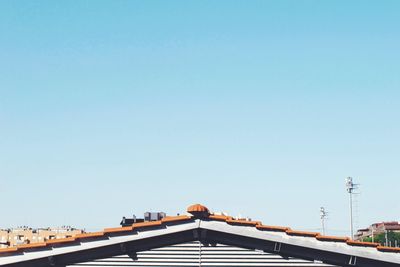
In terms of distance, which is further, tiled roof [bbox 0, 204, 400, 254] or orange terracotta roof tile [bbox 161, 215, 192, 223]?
orange terracotta roof tile [bbox 161, 215, 192, 223]

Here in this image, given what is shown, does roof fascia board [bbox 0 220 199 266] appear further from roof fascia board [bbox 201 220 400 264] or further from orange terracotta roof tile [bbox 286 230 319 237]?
orange terracotta roof tile [bbox 286 230 319 237]

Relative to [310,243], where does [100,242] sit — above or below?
above

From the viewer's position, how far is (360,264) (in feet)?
45.4

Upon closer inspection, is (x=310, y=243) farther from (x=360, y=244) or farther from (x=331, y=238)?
(x=360, y=244)

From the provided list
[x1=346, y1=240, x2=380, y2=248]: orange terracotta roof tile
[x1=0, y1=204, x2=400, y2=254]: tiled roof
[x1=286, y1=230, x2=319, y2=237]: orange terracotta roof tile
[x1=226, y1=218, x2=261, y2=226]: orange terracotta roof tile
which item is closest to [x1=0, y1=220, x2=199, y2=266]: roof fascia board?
[x1=0, y1=204, x2=400, y2=254]: tiled roof

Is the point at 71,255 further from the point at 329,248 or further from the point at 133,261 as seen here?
the point at 329,248

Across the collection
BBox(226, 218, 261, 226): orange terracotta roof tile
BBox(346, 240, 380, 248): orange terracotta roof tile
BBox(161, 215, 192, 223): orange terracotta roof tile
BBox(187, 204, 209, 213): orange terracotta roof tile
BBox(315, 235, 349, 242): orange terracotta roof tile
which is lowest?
BBox(346, 240, 380, 248): orange terracotta roof tile

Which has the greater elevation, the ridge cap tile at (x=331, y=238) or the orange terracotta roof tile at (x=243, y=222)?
the orange terracotta roof tile at (x=243, y=222)

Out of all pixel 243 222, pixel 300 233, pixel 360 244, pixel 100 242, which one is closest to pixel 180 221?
pixel 243 222

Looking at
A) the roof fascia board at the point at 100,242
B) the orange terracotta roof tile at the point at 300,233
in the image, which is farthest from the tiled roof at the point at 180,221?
the roof fascia board at the point at 100,242

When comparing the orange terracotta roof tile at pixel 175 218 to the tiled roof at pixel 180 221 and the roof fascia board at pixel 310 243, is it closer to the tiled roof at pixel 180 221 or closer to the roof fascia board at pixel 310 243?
the tiled roof at pixel 180 221

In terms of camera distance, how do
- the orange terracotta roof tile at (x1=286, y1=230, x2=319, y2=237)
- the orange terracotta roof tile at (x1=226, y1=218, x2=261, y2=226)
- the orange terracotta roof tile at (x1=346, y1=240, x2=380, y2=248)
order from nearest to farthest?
the orange terracotta roof tile at (x1=346, y1=240, x2=380, y2=248)
the orange terracotta roof tile at (x1=286, y1=230, x2=319, y2=237)
the orange terracotta roof tile at (x1=226, y1=218, x2=261, y2=226)

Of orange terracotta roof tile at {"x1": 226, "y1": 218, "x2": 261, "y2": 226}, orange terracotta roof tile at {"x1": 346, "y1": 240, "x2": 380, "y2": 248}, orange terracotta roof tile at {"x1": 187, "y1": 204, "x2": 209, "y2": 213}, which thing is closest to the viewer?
orange terracotta roof tile at {"x1": 346, "y1": 240, "x2": 380, "y2": 248}

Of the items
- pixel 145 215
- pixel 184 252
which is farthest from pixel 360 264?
pixel 145 215
